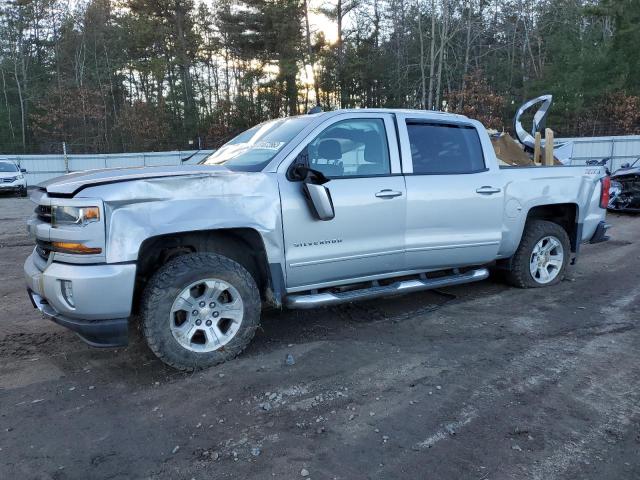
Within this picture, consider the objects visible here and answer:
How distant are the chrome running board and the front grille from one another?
Result: 1.86m

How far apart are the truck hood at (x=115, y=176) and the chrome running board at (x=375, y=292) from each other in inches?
46.5

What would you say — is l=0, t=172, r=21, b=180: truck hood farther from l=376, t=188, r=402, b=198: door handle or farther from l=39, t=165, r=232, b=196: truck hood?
l=376, t=188, r=402, b=198: door handle

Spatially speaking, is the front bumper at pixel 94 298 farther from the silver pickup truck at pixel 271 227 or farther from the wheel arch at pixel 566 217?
the wheel arch at pixel 566 217

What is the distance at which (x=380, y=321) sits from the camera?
4.89 m

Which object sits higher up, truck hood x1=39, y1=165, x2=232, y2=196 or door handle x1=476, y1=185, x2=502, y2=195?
truck hood x1=39, y1=165, x2=232, y2=196

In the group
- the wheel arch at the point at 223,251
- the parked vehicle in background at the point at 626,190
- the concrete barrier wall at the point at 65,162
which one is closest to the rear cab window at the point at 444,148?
the wheel arch at the point at 223,251

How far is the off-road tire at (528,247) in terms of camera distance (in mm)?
5770

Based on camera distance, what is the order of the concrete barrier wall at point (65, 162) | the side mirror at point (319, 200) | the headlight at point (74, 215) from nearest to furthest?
the headlight at point (74, 215) → the side mirror at point (319, 200) → the concrete barrier wall at point (65, 162)

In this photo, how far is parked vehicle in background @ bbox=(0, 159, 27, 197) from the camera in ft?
67.2

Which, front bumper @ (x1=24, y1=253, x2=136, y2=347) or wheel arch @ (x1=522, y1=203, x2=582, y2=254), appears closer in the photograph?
front bumper @ (x1=24, y1=253, x2=136, y2=347)

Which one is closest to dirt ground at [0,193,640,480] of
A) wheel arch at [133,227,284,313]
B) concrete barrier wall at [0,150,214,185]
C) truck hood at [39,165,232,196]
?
wheel arch at [133,227,284,313]

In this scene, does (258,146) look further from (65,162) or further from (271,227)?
(65,162)

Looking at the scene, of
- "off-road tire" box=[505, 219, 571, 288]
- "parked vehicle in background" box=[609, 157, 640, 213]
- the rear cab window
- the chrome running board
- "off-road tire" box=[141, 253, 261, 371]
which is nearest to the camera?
"off-road tire" box=[141, 253, 261, 371]

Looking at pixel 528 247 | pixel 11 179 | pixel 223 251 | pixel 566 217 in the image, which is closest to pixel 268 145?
pixel 223 251
